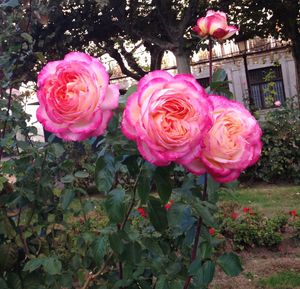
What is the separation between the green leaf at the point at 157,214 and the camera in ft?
3.84

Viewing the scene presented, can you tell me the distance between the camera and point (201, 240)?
1.40 meters

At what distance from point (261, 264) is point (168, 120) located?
3.50 metres

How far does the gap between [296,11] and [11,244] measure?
13793mm

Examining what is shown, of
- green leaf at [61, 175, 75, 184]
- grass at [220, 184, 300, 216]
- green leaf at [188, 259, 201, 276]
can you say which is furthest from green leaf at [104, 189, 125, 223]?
grass at [220, 184, 300, 216]

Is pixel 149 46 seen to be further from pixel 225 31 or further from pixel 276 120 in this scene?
pixel 225 31

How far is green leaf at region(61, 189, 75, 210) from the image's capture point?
1666mm

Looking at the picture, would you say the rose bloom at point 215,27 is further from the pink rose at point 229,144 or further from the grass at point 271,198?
the grass at point 271,198

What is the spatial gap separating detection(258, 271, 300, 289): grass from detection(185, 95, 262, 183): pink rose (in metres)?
2.85

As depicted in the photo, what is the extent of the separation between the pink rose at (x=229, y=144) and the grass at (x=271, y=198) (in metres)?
5.12

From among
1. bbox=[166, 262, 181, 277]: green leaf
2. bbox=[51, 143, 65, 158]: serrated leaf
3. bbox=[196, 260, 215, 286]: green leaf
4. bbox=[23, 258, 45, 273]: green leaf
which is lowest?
bbox=[166, 262, 181, 277]: green leaf

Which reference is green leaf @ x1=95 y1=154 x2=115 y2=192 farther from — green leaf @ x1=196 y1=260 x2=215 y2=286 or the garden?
green leaf @ x1=196 y1=260 x2=215 y2=286

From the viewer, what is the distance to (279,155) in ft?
28.3

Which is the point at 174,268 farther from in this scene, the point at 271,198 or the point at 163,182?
the point at 271,198

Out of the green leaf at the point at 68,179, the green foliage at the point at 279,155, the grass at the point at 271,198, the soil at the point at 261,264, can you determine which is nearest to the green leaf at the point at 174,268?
the green leaf at the point at 68,179
